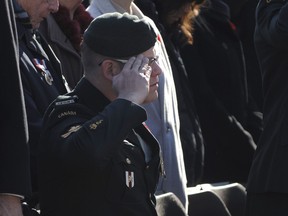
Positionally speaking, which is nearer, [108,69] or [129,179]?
[129,179]

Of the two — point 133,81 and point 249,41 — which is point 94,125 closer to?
point 133,81

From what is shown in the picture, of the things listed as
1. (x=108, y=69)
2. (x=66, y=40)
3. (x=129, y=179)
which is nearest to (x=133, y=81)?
(x=108, y=69)

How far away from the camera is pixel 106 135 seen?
11.7 ft

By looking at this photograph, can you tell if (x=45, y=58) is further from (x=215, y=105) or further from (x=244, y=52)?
A: (x=244, y=52)

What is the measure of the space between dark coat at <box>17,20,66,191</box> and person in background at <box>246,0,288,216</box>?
3.15 feet

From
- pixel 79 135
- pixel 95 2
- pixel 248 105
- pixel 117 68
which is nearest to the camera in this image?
pixel 79 135

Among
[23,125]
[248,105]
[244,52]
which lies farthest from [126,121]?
[244,52]

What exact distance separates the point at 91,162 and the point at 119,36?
0.57m

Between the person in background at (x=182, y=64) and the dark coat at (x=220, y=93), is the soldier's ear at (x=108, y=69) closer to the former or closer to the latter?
the person in background at (x=182, y=64)

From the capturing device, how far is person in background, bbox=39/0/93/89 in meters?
5.01

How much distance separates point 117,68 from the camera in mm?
3844

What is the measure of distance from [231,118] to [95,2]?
1.76 metres

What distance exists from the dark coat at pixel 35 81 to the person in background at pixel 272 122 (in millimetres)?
961

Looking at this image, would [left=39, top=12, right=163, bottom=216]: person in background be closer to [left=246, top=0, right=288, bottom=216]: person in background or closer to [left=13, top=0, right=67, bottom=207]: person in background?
[left=13, top=0, right=67, bottom=207]: person in background
